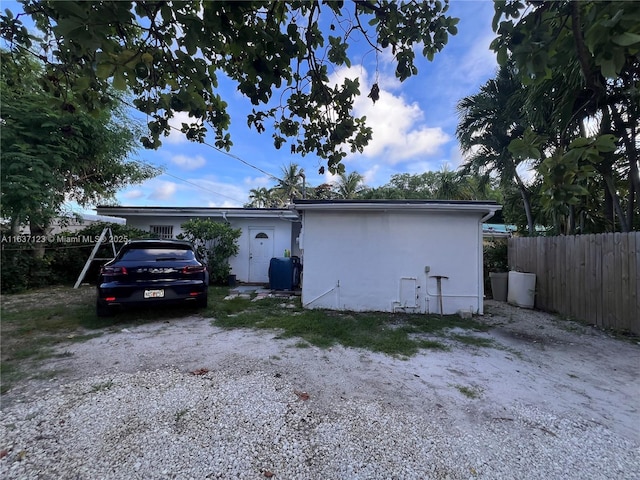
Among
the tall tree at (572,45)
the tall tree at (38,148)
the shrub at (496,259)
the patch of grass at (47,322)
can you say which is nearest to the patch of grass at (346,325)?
the patch of grass at (47,322)

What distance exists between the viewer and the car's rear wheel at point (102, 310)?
216 inches

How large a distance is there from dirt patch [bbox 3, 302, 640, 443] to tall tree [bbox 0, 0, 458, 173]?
2428 millimetres

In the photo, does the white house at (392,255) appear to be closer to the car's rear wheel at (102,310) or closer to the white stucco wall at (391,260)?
the white stucco wall at (391,260)

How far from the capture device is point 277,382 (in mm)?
3129

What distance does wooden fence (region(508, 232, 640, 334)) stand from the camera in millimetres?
5188

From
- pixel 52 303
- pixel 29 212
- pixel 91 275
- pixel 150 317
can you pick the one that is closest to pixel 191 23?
pixel 150 317

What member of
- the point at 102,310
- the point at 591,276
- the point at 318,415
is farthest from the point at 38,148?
the point at 591,276

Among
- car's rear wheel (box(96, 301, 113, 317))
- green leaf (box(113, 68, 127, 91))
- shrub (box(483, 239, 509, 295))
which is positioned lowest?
car's rear wheel (box(96, 301, 113, 317))

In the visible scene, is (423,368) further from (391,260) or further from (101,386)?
(101,386)

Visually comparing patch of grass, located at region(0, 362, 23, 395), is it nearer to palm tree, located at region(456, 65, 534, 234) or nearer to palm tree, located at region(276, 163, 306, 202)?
palm tree, located at region(456, 65, 534, 234)

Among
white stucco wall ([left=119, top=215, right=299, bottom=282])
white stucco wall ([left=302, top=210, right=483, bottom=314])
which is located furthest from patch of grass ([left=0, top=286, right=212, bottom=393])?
white stucco wall ([left=119, top=215, right=299, bottom=282])

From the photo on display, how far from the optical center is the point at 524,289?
753 cm

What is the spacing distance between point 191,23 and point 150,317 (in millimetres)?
5596

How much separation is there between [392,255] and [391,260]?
0.40 feet
